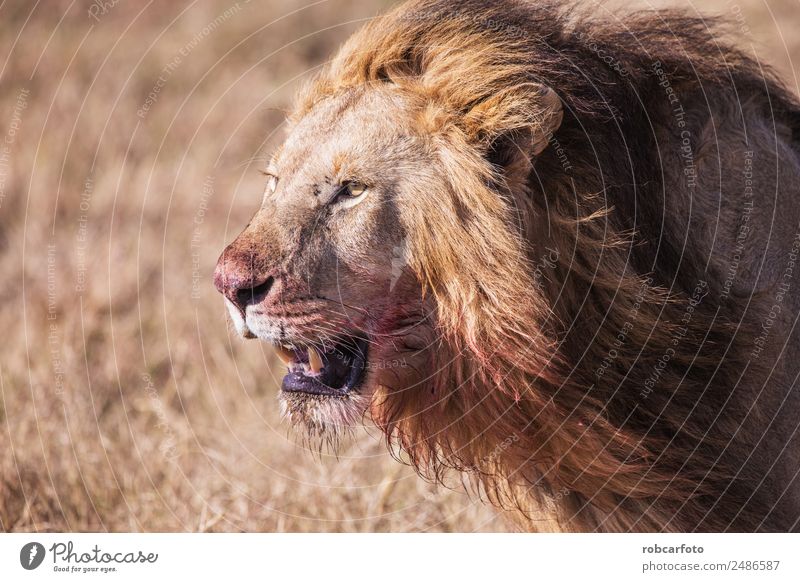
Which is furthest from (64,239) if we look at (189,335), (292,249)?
(292,249)

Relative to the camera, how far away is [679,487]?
323 cm

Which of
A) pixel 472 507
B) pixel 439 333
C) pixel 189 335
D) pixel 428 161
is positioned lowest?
pixel 472 507

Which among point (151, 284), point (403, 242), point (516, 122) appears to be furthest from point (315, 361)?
point (151, 284)

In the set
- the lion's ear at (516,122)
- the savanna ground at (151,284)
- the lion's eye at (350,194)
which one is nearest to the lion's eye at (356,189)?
the lion's eye at (350,194)

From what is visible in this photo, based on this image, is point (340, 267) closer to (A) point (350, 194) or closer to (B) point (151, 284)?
(A) point (350, 194)

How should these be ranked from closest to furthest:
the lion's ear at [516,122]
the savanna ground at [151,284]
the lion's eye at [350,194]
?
1. the lion's ear at [516,122]
2. the lion's eye at [350,194]
3. the savanna ground at [151,284]

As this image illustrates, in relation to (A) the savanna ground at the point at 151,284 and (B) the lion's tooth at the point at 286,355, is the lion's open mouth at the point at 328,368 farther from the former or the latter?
(A) the savanna ground at the point at 151,284

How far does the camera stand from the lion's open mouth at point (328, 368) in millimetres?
3225

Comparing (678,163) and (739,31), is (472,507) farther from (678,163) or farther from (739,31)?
(739,31)

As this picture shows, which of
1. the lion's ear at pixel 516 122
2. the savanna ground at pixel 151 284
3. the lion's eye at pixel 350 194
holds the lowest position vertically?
the savanna ground at pixel 151 284

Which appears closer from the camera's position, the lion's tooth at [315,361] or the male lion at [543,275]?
the male lion at [543,275]

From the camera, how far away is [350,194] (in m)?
3.15

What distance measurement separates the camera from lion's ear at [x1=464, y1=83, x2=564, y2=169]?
9.73ft

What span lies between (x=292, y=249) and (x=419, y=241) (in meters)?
0.37
